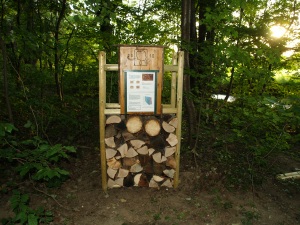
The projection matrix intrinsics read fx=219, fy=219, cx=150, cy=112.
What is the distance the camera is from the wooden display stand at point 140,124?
126 inches

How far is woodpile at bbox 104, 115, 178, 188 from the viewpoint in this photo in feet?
11.4

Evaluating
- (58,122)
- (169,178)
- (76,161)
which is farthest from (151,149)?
(58,122)

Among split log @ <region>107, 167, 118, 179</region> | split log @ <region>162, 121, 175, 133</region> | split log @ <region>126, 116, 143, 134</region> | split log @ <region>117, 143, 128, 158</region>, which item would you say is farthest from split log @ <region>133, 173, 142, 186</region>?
split log @ <region>162, 121, 175, 133</region>

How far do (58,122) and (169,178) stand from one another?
11.1 feet

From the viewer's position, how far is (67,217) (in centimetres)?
314

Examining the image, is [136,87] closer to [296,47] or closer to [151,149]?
[151,149]

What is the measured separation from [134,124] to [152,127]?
0.29 metres

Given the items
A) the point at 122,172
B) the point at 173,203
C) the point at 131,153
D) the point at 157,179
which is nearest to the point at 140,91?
the point at 131,153

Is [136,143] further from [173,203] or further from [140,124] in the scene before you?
[173,203]

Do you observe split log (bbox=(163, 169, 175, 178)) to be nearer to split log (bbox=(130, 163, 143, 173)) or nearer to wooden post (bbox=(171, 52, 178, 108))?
split log (bbox=(130, 163, 143, 173))

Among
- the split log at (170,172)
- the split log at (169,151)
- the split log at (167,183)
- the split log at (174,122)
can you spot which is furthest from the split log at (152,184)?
the split log at (174,122)

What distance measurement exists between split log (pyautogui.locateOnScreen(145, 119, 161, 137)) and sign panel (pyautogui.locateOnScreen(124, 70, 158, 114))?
0.60ft

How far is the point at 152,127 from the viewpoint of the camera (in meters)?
3.48

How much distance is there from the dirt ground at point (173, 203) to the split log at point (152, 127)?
1053 mm
